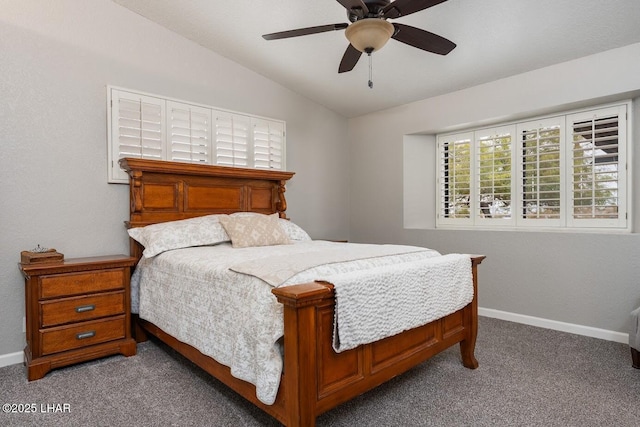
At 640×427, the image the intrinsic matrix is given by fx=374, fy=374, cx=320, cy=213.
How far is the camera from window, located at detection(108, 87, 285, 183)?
3.15 meters

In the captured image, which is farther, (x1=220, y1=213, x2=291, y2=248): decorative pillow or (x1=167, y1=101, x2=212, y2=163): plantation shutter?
(x1=167, y1=101, x2=212, y2=163): plantation shutter

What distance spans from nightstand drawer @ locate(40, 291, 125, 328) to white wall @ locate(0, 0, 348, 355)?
50 centimetres

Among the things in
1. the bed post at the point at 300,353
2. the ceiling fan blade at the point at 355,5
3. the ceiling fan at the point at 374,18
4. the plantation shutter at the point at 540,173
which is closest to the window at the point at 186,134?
the ceiling fan at the point at 374,18

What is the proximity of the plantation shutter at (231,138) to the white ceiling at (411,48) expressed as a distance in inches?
24.3

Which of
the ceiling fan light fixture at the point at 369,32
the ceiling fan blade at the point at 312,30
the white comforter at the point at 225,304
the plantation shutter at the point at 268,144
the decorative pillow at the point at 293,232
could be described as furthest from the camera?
the plantation shutter at the point at 268,144

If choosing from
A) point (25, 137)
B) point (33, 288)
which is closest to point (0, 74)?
point (25, 137)

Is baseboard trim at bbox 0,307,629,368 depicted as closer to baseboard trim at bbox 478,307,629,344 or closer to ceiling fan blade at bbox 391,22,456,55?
baseboard trim at bbox 478,307,629,344

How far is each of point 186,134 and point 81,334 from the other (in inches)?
74.2

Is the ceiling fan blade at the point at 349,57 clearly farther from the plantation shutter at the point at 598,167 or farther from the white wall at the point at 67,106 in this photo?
the plantation shutter at the point at 598,167

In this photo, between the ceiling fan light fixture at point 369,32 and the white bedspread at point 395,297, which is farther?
the ceiling fan light fixture at point 369,32

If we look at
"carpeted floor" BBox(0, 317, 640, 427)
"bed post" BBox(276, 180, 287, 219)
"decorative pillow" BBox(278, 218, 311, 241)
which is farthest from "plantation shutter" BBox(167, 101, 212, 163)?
"carpeted floor" BBox(0, 317, 640, 427)

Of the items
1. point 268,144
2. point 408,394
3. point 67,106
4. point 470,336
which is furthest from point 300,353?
point 268,144

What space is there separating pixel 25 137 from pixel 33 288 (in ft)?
3.69

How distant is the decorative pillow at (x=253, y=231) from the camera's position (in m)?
3.00
